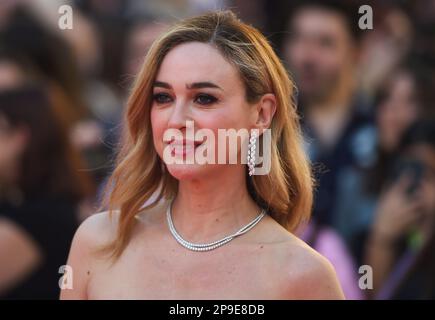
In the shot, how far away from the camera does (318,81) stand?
5969 millimetres

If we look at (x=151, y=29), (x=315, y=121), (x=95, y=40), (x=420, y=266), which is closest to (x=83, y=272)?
(x=420, y=266)

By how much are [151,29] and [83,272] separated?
324cm

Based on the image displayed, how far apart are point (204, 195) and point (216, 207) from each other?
0.18 ft

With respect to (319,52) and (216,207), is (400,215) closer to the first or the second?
(319,52)

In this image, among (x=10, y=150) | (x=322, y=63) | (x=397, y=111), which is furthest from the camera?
(x=322, y=63)

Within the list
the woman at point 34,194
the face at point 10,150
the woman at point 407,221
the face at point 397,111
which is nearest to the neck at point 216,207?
the woman at point 34,194

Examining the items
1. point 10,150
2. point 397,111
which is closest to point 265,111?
point 10,150

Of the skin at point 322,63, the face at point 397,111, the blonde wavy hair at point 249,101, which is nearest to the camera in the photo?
the blonde wavy hair at point 249,101

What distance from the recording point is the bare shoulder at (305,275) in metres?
3.18

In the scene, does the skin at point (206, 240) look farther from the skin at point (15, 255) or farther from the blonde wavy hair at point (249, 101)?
the skin at point (15, 255)

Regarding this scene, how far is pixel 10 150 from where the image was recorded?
17.2 feet

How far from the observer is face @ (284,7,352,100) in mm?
5984

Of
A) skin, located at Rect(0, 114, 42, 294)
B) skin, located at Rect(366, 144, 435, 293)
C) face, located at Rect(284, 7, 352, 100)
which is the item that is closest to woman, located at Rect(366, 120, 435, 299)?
skin, located at Rect(366, 144, 435, 293)
